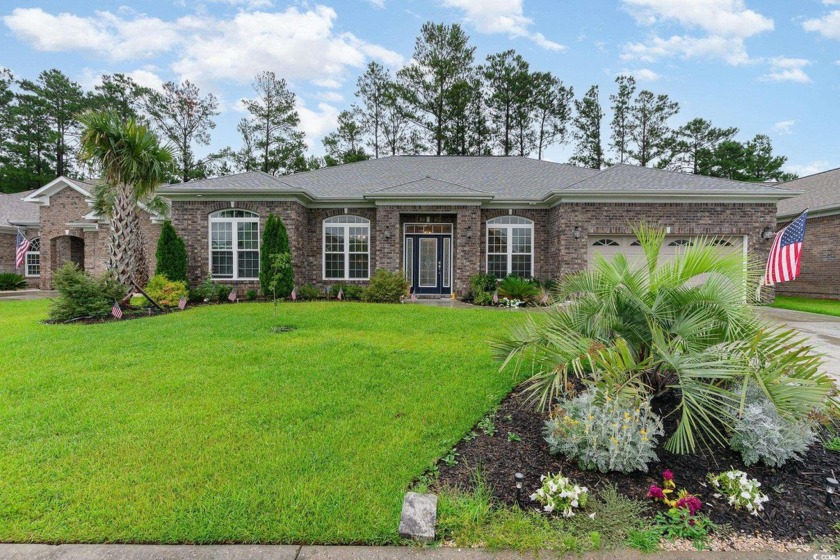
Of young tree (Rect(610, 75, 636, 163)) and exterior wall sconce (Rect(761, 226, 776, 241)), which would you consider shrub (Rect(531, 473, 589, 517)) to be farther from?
young tree (Rect(610, 75, 636, 163))

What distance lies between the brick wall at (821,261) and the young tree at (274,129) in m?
28.5

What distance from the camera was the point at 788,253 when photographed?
920 centimetres

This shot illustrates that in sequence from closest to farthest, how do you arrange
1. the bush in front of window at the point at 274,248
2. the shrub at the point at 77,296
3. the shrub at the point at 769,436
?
the shrub at the point at 769,436
the shrub at the point at 77,296
the bush in front of window at the point at 274,248

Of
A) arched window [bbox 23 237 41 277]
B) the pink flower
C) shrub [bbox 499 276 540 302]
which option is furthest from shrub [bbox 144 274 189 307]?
arched window [bbox 23 237 41 277]

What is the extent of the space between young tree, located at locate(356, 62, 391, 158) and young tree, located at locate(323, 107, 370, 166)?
670 mm

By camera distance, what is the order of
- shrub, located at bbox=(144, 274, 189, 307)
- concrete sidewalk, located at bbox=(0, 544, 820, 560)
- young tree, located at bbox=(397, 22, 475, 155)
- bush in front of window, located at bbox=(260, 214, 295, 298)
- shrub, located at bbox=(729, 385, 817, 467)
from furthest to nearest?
young tree, located at bbox=(397, 22, 475, 155), bush in front of window, located at bbox=(260, 214, 295, 298), shrub, located at bbox=(144, 274, 189, 307), shrub, located at bbox=(729, 385, 817, 467), concrete sidewalk, located at bbox=(0, 544, 820, 560)

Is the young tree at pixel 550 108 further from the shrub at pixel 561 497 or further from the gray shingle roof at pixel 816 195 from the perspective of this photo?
the shrub at pixel 561 497

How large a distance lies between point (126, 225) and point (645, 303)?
12.9 metres

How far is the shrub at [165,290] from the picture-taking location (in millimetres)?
11086

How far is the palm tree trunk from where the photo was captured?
34.5 feet

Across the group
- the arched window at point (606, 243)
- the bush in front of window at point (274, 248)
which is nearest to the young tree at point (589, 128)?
the arched window at point (606, 243)

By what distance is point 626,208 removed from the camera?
1250 centimetres

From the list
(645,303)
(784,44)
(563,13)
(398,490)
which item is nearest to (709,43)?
(784,44)

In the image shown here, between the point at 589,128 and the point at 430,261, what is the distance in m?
22.7
